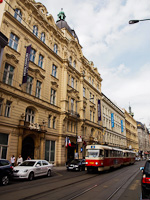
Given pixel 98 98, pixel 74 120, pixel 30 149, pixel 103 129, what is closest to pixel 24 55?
pixel 30 149

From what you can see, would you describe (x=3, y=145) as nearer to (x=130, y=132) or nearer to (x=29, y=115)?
(x=29, y=115)

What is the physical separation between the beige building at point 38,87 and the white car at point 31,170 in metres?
5.20

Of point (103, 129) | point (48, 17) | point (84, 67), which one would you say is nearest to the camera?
point (48, 17)

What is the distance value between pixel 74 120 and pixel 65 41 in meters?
15.3

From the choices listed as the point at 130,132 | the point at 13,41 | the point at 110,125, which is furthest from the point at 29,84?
the point at 130,132

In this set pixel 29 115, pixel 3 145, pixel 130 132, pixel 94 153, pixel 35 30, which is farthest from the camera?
pixel 130 132

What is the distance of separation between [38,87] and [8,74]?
539 cm

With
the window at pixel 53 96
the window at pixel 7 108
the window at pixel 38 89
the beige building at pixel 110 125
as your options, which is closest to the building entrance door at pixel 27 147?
the window at pixel 7 108

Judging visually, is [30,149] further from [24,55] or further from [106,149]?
[24,55]

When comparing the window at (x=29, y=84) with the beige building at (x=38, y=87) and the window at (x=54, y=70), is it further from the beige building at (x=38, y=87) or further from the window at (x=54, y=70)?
the window at (x=54, y=70)

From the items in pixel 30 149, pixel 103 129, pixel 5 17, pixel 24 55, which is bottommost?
pixel 30 149

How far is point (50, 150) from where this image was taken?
2483 centimetres

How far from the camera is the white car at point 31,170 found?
12.6 metres

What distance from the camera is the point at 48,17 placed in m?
28.3
